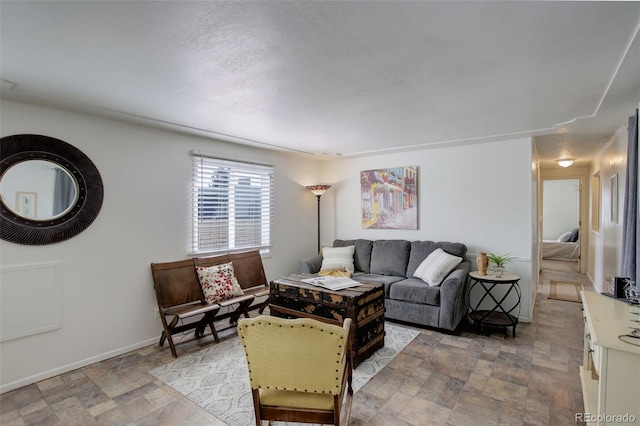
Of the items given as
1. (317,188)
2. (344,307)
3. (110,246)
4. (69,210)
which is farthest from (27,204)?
(317,188)

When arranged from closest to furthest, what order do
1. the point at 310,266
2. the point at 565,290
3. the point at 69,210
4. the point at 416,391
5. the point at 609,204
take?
the point at 416,391 → the point at 69,210 → the point at 609,204 → the point at 310,266 → the point at 565,290

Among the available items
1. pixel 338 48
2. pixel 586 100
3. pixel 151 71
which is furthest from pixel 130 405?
pixel 586 100

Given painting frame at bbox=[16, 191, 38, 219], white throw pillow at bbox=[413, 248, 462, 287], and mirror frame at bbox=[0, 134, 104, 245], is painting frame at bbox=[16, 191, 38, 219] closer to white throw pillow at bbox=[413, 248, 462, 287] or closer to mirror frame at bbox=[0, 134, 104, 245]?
mirror frame at bbox=[0, 134, 104, 245]

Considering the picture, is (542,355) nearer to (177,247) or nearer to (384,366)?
(384,366)

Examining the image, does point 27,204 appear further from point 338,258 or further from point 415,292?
point 415,292

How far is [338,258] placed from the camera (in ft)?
16.0

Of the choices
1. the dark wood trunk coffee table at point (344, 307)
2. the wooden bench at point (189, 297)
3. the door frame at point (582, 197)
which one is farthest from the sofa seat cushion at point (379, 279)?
the door frame at point (582, 197)

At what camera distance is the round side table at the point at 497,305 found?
3.56m

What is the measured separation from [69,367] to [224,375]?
57.8 inches

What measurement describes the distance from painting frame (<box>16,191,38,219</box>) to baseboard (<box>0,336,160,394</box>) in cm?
138

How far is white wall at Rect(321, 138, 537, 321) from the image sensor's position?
4.05 meters

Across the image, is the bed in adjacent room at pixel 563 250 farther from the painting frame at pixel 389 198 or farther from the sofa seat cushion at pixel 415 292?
the sofa seat cushion at pixel 415 292

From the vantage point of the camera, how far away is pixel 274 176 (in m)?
4.97

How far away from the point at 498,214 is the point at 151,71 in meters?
4.21
